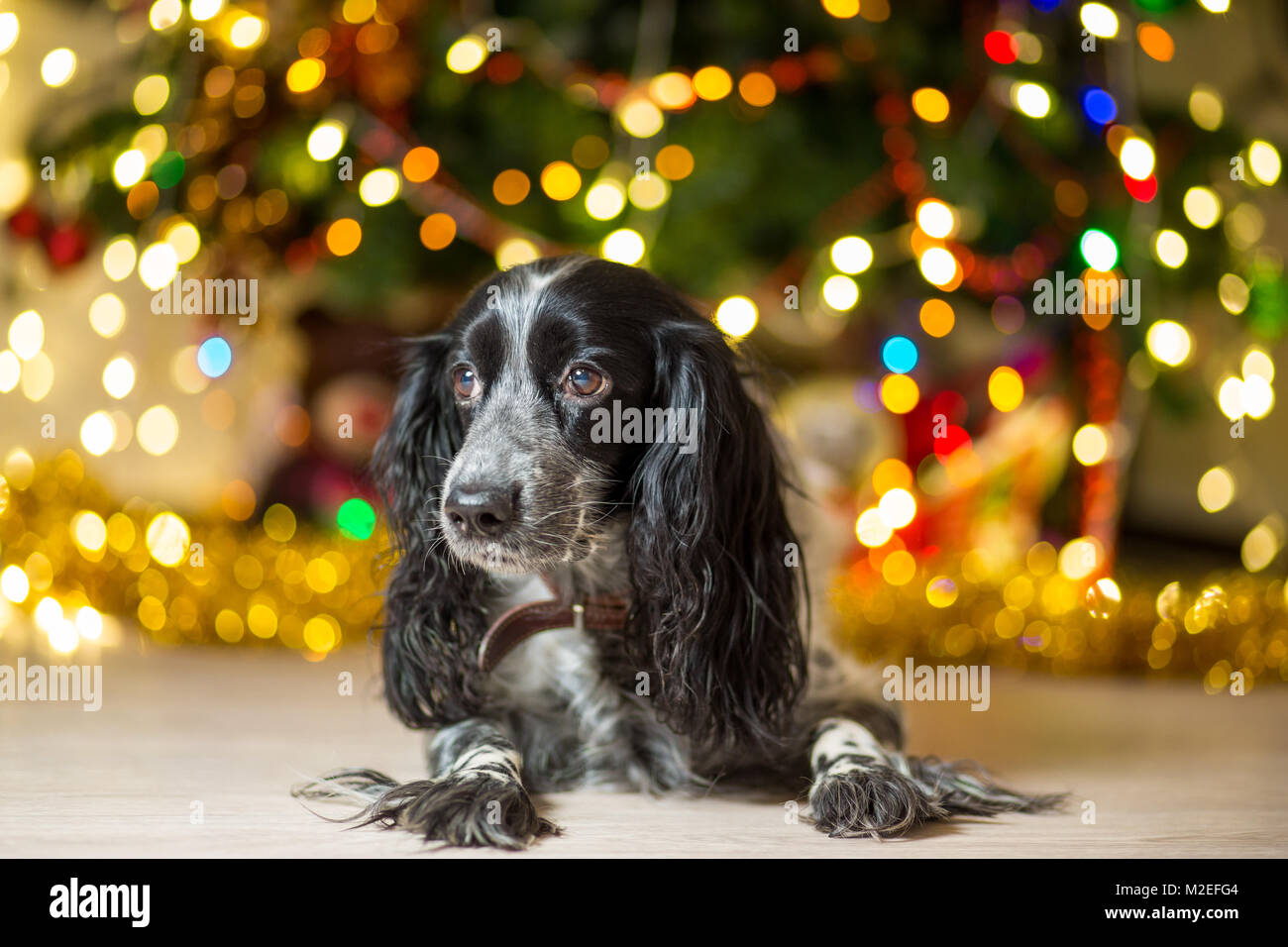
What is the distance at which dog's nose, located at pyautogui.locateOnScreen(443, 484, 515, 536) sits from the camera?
5.99 feet

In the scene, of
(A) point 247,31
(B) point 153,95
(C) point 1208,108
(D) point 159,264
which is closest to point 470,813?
(D) point 159,264

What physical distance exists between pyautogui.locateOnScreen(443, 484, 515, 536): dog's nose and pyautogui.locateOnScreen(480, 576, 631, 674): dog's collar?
28cm

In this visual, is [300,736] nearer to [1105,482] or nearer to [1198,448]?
[1105,482]

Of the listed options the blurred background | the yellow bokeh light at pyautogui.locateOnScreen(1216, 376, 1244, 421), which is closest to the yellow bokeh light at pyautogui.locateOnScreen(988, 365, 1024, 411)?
the blurred background

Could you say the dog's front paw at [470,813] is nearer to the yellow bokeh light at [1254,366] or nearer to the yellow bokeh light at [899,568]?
the yellow bokeh light at [899,568]

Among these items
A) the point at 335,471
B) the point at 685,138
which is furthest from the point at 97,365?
the point at 685,138

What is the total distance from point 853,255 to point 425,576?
2246mm

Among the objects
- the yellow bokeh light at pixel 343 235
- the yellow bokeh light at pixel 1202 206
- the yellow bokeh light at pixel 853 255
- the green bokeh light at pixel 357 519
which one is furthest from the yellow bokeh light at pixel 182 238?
the yellow bokeh light at pixel 1202 206

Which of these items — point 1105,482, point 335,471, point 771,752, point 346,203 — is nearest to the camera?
point 771,752

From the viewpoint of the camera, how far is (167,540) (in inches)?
154

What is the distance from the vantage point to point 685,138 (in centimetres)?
404

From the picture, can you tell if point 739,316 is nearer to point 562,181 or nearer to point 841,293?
point 841,293

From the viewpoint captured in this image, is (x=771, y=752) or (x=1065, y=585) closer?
(x=771, y=752)

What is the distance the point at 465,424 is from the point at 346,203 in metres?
2.46
